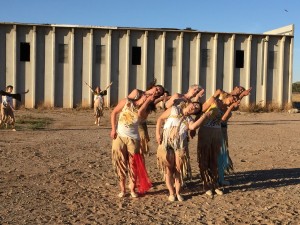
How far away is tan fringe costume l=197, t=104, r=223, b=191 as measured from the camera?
22.5 ft

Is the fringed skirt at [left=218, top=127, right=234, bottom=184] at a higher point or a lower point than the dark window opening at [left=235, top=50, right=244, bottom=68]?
lower

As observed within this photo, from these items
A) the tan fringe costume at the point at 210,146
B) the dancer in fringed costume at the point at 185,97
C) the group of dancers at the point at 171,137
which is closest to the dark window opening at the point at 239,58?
the group of dancers at the point at 171,137

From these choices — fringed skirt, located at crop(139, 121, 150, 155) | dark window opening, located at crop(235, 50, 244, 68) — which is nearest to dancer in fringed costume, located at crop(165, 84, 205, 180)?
fringed skirt, located at crop(139, 121, 150, 155)

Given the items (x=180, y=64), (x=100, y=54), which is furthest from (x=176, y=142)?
(x=180, y=64)

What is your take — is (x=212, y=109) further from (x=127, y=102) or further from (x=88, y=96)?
(x=88, y=96)

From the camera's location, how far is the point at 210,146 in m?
6.89

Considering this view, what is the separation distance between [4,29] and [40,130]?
10903 mm

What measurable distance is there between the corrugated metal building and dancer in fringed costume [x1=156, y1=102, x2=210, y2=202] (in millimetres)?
19115

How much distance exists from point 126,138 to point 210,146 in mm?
1272

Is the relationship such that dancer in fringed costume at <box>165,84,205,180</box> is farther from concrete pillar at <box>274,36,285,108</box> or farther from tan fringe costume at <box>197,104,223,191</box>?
concrete pillar at <box>274,36,285,108</box>

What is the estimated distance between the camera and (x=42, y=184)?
25.0 ft

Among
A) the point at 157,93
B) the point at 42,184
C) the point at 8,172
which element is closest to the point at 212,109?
the point at 157,93

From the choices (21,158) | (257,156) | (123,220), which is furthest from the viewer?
(257,156)

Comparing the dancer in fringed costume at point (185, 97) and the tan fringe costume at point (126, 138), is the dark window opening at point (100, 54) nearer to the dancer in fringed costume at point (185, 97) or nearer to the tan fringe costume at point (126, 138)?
the dancer in fringed costume at point (185, 97)
